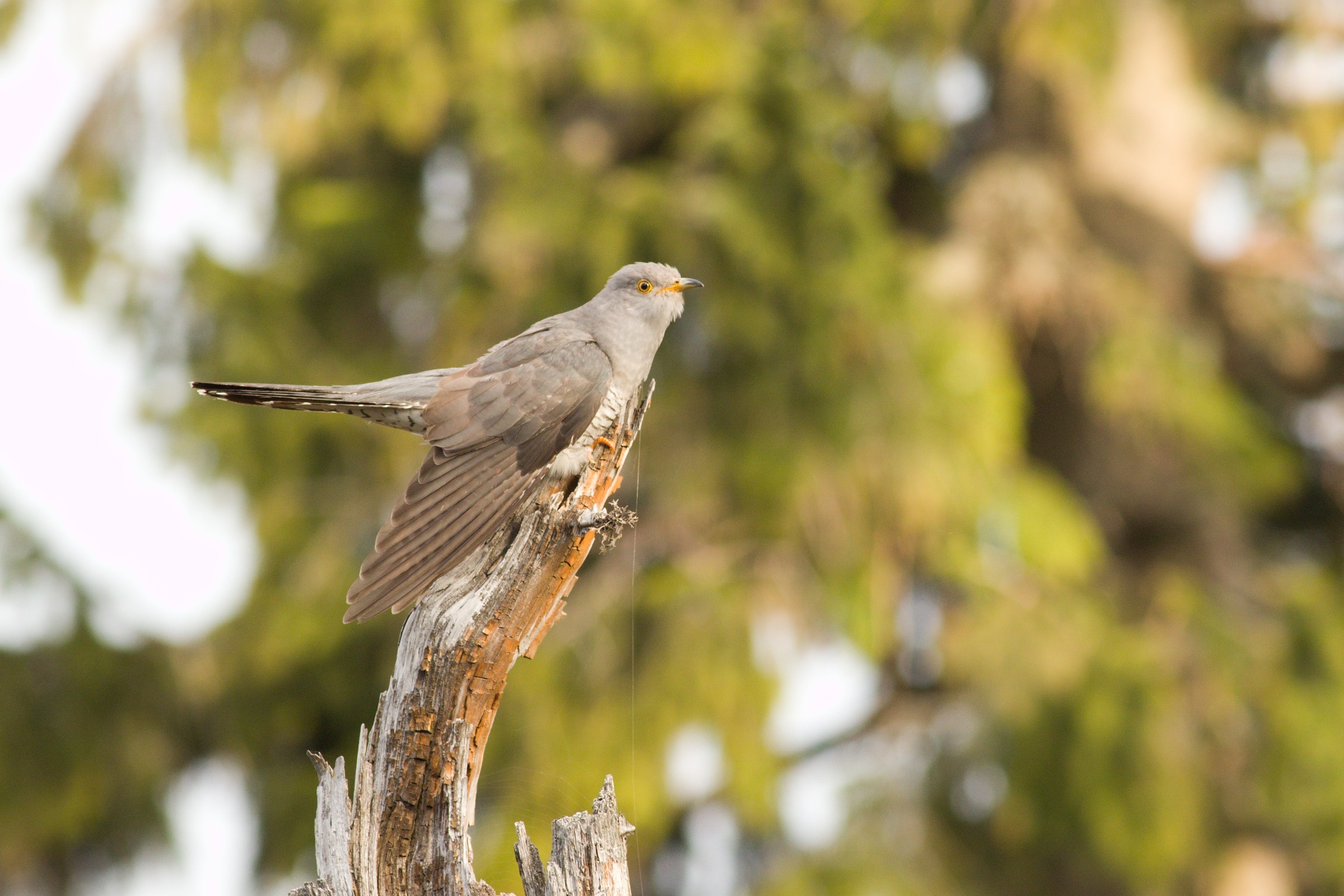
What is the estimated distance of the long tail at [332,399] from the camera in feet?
9.93

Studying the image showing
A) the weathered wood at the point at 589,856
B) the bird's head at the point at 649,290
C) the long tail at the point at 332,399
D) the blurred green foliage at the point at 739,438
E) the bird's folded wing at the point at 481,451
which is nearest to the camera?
the weathered wood at the point at 589,856

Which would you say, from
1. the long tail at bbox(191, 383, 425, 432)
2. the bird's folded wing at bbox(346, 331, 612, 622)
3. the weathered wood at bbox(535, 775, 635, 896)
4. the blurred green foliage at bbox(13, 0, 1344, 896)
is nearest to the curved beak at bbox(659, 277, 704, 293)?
the bird's folded wing at bbox(346, 331, 612, 622)

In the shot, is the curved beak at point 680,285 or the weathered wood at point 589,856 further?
the curved beak at point 680,285

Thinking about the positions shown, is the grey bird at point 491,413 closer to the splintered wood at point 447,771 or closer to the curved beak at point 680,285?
the curved beak at point 680,285

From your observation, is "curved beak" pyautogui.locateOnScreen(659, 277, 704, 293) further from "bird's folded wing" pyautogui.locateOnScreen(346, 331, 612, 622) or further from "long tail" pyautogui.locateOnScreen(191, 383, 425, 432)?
"long tail" pyautogui.locateOnScreen(191, 383, 425, 432)

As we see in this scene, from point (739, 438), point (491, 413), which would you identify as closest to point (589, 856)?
point (491, 413)

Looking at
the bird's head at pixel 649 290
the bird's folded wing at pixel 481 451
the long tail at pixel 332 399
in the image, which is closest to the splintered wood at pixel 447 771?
the bird's folded wing at pixel 481 451

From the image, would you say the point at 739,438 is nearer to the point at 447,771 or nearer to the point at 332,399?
the point at 332,399

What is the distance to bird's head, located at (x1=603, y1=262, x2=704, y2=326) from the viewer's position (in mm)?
3693

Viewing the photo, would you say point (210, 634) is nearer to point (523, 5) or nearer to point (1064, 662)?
point (523, 5)

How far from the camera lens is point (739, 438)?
8.09m

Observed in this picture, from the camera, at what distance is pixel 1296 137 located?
10945mm

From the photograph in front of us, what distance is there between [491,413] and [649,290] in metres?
0.74

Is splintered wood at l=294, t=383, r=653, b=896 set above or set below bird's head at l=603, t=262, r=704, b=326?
below
